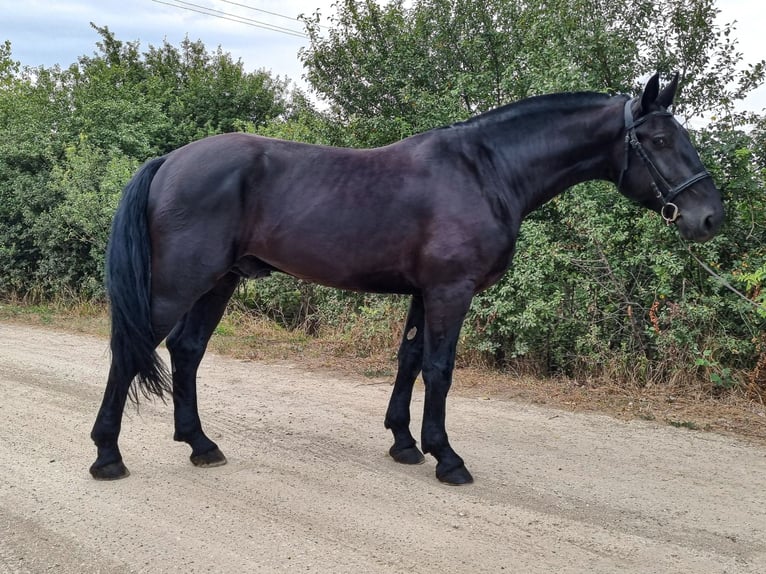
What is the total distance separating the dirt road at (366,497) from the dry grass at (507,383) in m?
0.35

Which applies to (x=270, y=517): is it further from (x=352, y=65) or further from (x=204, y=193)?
(x=352, y=65)

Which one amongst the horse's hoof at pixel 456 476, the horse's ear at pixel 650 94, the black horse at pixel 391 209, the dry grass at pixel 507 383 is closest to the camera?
the horse's ear at pixel 650 94

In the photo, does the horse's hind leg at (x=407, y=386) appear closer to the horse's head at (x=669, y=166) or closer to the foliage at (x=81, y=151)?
the horse's head at (x=669, y=166)

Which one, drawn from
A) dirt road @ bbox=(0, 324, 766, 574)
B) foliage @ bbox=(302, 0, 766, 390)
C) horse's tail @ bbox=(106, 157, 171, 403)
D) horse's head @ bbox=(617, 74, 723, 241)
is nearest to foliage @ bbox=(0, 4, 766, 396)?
foliage @ bbox=(302, 0, 766, 390)

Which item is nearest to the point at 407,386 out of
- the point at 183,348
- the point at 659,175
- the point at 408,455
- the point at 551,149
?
the point at 408,455

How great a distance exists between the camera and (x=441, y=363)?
12.3ft

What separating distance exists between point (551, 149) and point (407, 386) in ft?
5.84

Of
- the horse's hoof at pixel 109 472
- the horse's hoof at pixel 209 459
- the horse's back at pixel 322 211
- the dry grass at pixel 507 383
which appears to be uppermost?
the horse's back at pixel 322 211

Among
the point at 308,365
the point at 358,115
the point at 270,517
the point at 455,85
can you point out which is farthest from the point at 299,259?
the point at 358,115

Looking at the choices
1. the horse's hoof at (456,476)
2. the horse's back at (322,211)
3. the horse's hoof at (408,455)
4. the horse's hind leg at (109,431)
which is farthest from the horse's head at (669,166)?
the horse's hind leg at (109,431)

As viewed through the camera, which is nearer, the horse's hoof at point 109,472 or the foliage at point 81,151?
the horse's hoof at point 109,472

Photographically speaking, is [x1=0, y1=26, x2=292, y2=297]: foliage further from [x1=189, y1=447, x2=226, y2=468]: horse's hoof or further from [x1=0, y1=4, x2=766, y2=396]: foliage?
[x1=189, y1=447, x2=226, y2=468]: horse's hoof

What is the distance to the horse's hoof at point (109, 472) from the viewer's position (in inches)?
150

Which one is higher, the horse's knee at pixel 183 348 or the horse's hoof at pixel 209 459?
the horse's knee at pixel 183 348
